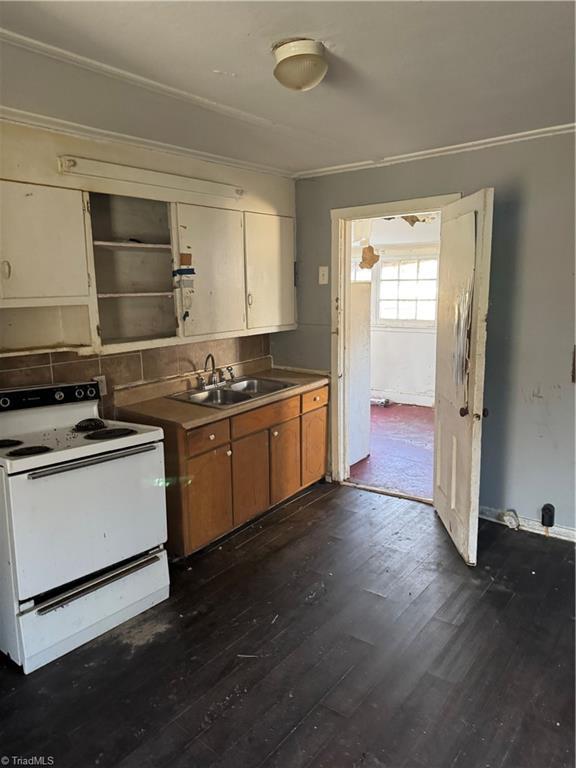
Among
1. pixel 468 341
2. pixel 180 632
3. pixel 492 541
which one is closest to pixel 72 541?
pixel 180 632

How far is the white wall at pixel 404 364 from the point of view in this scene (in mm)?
6605

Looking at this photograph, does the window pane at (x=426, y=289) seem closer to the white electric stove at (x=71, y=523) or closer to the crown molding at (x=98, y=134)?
the crown molding at (x=98, y=134)

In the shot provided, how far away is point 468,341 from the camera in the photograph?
2.77 meters

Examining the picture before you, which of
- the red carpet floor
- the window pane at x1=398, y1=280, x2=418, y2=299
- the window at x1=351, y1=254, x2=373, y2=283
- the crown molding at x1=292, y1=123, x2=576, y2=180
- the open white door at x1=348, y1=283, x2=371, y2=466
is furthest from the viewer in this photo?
the window pane at x1=398, y1=280, x2=418, y2=299

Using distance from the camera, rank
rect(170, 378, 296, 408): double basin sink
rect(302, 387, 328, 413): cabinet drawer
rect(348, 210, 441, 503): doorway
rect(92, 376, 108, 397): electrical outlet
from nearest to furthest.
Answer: rect(92, 376, 108, 397): electrical outlet < rect(170, 378, 296, 408): double basin sink < rect(302, 387, 328, 413): cabinet drawer < rect(348, 210, 441, 503): doorway

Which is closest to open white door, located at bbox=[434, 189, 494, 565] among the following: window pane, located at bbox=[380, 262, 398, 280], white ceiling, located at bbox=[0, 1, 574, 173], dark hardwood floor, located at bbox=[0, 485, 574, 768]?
dark hardwood floor, located at bbox=[0, 485, 574, 768]

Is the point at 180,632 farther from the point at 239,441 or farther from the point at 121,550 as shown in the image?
the point at 239,441

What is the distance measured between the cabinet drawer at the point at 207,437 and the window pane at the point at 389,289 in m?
4.38

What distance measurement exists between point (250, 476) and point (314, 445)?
0.73 metres

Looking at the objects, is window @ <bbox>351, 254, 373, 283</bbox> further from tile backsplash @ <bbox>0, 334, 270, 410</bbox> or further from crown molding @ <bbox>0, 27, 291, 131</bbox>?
crown molding @ <bbox>0, 27, 291, 131</bbox>

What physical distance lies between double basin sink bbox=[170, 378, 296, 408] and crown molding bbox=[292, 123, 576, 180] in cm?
151

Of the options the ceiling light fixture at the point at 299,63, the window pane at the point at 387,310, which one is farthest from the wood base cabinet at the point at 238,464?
the window pane at the point at 387,310

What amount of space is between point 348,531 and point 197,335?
1.54m

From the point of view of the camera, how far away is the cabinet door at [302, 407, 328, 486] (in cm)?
376
